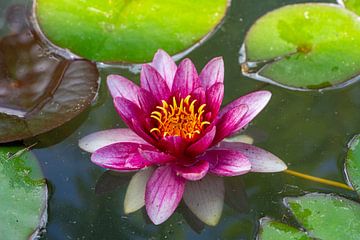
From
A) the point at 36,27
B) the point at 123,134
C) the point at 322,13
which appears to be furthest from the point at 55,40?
the point at 322,13

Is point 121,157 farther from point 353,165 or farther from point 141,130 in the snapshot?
point 353,165

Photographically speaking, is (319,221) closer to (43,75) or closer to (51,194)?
(51,194)

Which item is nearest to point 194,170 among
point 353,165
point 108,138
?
point 108,138

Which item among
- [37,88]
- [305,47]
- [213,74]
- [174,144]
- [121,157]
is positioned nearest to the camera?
[174,144]

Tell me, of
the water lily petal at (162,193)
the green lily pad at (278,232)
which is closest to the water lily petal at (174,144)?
the water lily petal at (162,193)

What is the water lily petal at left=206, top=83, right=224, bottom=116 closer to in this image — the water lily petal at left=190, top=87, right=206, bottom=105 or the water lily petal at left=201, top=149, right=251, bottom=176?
the water lily petal at left=190, top=87, right=206, bottom=105

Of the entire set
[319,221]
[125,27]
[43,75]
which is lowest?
[319,221]
